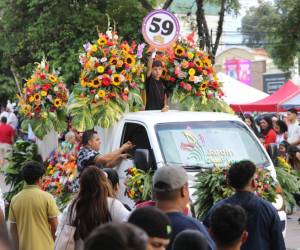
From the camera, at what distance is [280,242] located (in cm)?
552

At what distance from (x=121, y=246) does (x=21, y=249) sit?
487 centimetres

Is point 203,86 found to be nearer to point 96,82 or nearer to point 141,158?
point 96,82

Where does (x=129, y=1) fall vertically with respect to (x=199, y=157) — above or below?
above

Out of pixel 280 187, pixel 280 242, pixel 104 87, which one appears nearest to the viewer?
pixel 280 242

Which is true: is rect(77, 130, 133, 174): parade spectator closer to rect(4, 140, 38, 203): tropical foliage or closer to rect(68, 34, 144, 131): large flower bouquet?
rect(68, 34, 144, 131): large flower bouquet

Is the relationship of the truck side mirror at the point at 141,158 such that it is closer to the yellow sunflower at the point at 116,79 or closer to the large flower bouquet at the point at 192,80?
the yellow sunflower at the point at 116,79

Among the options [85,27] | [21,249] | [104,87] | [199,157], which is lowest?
[21,249]

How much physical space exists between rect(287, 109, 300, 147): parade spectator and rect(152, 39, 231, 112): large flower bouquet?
5.03 metres

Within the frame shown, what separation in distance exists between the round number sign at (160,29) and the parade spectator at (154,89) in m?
0.35

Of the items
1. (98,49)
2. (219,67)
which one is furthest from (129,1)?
(219,67)

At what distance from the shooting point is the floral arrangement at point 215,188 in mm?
8234

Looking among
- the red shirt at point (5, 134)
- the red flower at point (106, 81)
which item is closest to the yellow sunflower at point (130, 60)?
the red flower at point (106, 81)

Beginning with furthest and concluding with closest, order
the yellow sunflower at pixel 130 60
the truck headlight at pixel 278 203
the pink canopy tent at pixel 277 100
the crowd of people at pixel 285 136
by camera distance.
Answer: the pink canopy tent at pixel 277 100
the crowd of people at pixel 285 136
the yellow sunflower at pixel 130 60
the truck headlight at pixel 278 203

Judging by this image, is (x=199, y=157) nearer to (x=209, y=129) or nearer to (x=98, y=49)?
(x=209, y=129)
